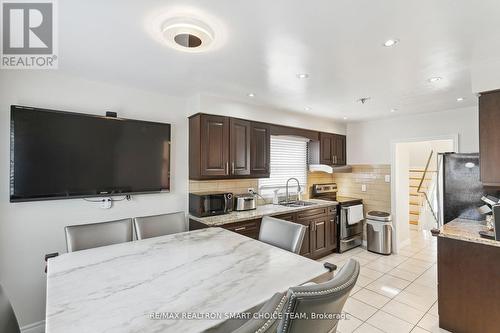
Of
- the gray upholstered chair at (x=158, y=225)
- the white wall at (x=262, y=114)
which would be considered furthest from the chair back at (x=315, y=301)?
the white wall at (x=262, y=114)

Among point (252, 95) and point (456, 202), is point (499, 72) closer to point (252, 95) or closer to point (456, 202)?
point (456, 202)

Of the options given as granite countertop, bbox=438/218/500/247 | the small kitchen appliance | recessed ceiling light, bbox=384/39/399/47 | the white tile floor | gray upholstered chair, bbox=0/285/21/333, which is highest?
recessed ceiling light, bbox=384/39/399/47

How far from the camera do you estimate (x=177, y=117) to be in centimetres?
319

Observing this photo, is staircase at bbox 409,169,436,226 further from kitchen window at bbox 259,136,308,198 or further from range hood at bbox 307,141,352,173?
kitchen window at bbox 259,136,308,198

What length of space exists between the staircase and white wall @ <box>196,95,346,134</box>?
2.80 meters

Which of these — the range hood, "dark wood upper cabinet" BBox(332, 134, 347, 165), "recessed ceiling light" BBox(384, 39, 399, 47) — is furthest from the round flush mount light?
"dark wood upper cabinet" BBox(332, 134, 347, 165)

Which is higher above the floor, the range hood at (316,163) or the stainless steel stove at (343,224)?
the range hood at (316,163)

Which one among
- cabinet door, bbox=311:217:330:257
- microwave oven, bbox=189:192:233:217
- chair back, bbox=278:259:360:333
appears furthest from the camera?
cabinet door, bbox=311:217:330:257

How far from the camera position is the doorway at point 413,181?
14.1ft

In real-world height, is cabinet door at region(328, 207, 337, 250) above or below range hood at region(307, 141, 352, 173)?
below

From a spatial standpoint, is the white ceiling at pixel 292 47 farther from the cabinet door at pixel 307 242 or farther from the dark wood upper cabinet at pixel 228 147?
the cabinet door at pixel 307 242

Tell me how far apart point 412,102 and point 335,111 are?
1.05 metres

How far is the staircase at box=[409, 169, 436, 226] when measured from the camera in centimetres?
587

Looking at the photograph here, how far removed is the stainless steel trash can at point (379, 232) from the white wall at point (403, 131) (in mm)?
1031
